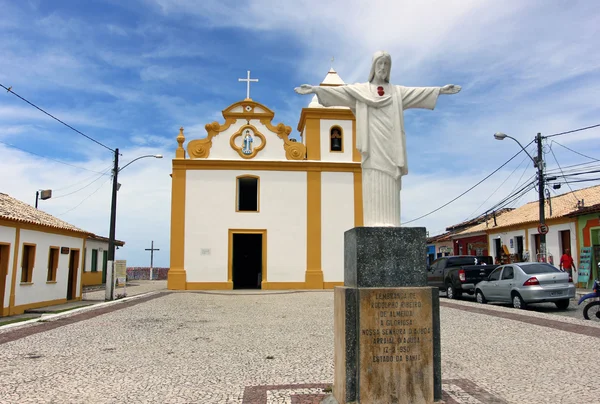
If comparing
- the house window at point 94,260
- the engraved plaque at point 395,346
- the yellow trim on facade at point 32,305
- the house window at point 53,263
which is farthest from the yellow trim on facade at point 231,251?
the engraved plaque at point 395,346

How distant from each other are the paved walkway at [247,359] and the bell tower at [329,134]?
12.7m

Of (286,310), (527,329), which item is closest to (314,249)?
(286,310)

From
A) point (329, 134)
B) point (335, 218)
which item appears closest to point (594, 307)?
point (335, 218)

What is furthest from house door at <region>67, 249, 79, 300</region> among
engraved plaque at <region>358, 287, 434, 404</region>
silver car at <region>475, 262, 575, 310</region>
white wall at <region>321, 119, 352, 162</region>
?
engraved plaque at <region>358, 287, 434, 404</region>

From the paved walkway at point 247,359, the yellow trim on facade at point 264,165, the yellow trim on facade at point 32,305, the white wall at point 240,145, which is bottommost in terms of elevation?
the yellow trim on facade at point 32,305

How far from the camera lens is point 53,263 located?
17281 millimetres

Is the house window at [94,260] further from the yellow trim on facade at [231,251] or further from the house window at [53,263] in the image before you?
the house window at [53,263]

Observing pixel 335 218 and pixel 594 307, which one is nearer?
pixel 594 307

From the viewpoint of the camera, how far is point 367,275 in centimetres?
419

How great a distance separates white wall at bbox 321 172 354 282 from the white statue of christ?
16.7 meters

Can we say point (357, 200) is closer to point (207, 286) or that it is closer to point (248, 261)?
point (207, 286)

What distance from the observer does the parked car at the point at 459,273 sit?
1552cm

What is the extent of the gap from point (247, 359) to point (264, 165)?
15961mm

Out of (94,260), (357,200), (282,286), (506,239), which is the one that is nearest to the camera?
(282,286)
